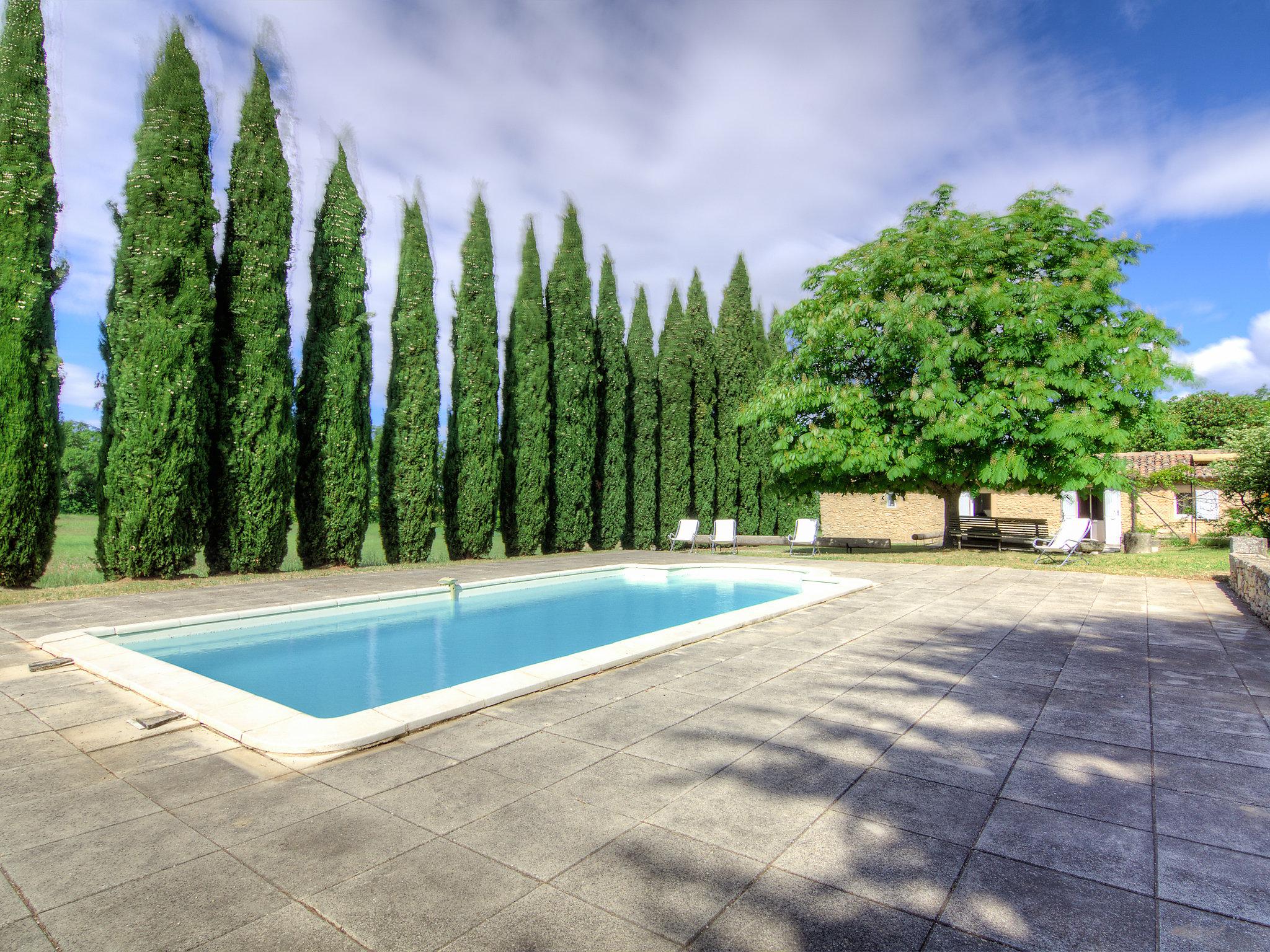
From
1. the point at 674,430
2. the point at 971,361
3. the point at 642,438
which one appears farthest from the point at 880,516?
the point at 971,361

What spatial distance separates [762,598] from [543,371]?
853 cm

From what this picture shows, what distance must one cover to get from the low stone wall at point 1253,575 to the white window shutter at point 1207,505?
1438 cm

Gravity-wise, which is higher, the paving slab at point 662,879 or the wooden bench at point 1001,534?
the wooden bench at point 1001,534

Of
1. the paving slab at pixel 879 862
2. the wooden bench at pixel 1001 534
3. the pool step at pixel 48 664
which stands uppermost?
the wooden bench at pixel 1001 534

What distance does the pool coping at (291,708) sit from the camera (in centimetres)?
326

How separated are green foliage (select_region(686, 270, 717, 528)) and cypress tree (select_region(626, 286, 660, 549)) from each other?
131 centimetres

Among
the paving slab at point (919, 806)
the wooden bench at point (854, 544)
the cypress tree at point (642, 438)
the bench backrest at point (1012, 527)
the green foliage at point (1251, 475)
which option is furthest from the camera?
the cypress tree at point (642, 438)

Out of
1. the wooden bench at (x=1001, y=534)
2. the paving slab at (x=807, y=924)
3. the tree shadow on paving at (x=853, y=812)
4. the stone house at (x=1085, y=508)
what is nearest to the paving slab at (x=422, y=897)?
the tree shadow on paving at (x=853, y=812)

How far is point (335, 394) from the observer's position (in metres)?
11.8

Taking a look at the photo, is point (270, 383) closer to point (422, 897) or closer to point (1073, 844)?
point (422, 897)

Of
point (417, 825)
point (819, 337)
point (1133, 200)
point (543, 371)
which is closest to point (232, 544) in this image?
point (543, 371)

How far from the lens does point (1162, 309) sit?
42.0 feet

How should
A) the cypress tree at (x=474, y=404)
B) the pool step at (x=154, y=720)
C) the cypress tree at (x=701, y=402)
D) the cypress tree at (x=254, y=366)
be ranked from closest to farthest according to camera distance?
the pool step at (x=154, y=720)
the cypress tree at (x=254, y=366)
the cypress tree at (x=474, y=404)
the cypress tree at (x=701, y=402)

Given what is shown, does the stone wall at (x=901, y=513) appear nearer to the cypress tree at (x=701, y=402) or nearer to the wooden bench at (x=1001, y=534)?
the cypress tree at (x=701, y=402)
